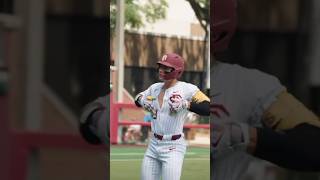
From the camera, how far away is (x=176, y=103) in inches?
133

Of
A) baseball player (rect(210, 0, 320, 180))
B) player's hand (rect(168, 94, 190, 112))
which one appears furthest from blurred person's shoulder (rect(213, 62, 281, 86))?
player's hand (rect(168, 94, 190, 112))

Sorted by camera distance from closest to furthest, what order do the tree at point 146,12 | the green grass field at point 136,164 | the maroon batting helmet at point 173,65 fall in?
the maroon batting helmet at point 173,65
the green grass field at point 136,164
the tree at point 146,12

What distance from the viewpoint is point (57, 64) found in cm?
192

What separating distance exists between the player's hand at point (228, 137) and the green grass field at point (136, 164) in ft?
8.74

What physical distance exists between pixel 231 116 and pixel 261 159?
19cm

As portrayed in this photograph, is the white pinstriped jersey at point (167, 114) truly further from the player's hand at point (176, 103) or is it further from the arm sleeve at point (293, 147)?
the arm sleeve at point (293, 147)

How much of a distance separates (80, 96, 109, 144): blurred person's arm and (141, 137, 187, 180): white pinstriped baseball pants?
4.49 feet

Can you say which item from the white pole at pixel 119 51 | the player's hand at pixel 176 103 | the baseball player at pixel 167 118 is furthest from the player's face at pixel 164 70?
the white pole at pixel 119 51

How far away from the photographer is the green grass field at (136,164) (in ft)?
17.1

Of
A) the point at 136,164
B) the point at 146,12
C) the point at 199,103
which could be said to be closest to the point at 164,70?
the point at 199,103

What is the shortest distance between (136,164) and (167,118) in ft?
8.50

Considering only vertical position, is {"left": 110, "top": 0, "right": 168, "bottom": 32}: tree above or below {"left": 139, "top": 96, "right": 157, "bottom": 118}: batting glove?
above

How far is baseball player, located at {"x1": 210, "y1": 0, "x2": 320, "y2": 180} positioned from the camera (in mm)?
1840

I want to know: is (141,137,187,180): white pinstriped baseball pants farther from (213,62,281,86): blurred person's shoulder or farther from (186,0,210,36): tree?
(186,0,210,36): tree
